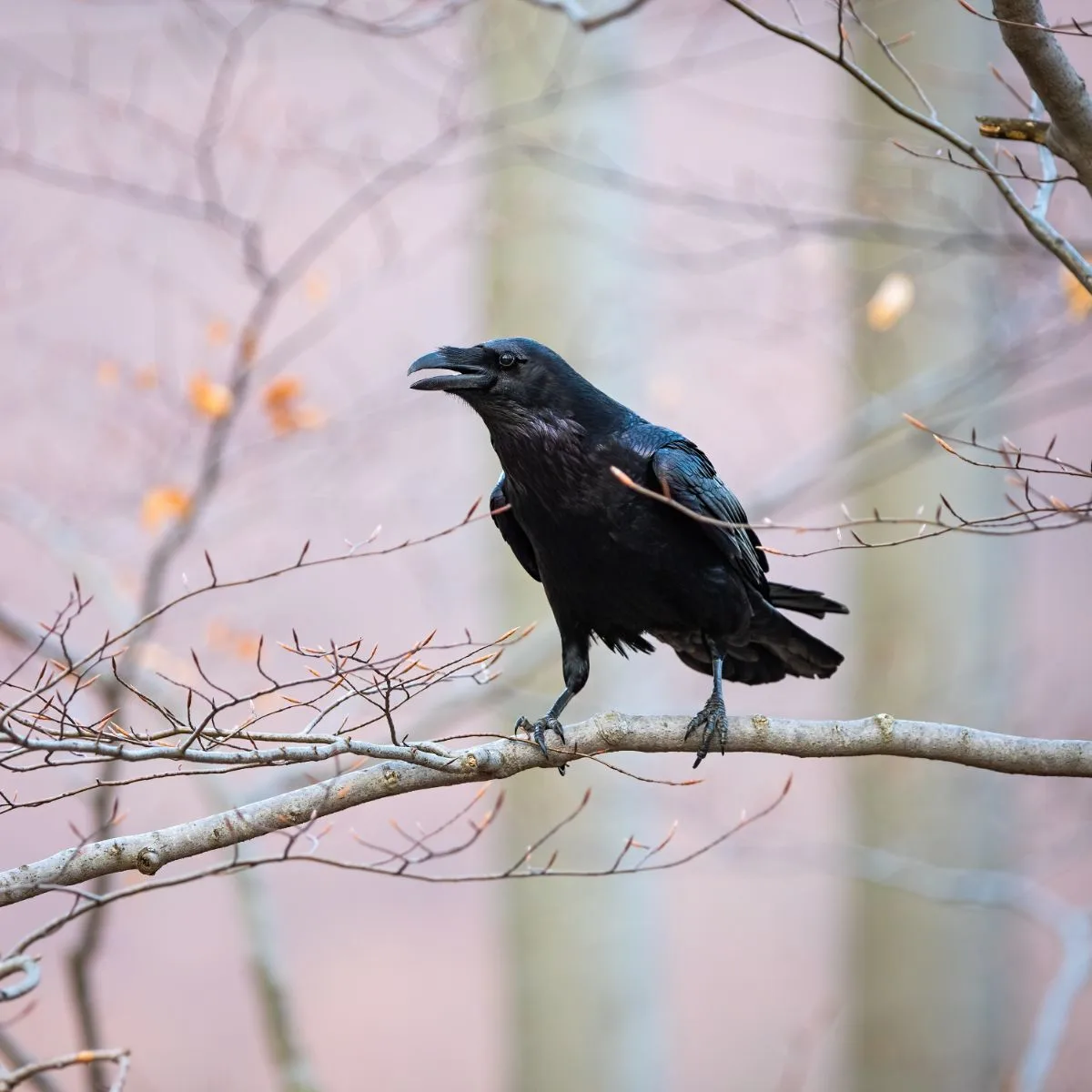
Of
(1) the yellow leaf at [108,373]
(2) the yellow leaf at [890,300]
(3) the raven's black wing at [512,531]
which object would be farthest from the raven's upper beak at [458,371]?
(2) the yellow leaf at [890,300]

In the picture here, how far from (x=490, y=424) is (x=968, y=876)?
4090 mm

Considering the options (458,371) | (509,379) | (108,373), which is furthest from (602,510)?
(108,373)

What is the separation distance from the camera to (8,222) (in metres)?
5.52

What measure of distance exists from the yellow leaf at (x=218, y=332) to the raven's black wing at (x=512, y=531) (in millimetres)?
1636

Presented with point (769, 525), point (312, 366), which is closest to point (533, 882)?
point (769, 525)

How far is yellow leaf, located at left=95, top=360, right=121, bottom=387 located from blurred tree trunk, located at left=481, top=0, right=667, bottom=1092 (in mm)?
1866

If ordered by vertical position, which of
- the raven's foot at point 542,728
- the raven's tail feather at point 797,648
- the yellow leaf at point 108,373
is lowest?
the raven's foot at point 542,728

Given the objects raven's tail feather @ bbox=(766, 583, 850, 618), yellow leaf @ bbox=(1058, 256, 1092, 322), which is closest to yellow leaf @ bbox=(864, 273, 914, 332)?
yellow leaf @ bbox=(1058, 256, 1092, 322)

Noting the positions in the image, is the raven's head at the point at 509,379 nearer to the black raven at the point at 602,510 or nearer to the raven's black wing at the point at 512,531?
the black raven at the point at 602,510

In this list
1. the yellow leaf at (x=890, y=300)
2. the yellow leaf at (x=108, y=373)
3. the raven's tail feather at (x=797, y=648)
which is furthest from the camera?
the yellow leaf at (x=890, y=300)

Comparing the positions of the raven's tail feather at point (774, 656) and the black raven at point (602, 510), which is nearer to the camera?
the black raven at point (602, 510)

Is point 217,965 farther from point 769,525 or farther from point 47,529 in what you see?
point 769,525

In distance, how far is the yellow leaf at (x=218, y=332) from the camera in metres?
4.89

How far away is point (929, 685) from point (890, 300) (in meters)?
2.23
